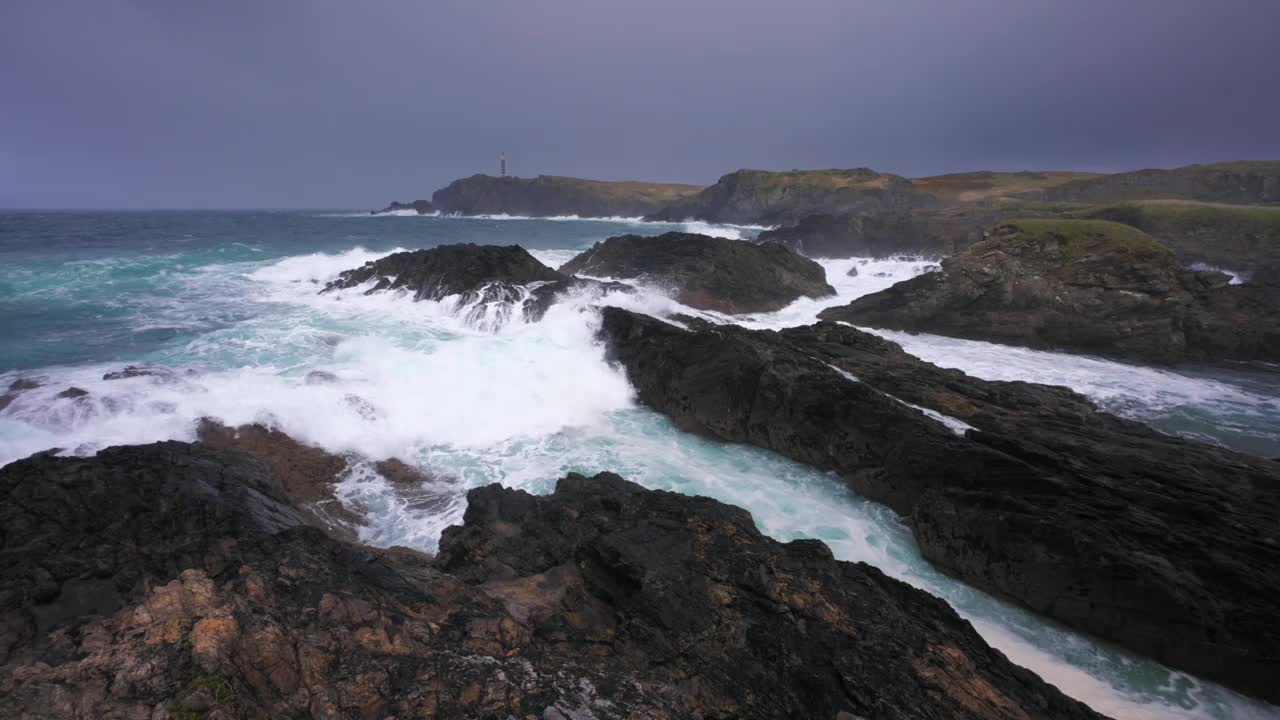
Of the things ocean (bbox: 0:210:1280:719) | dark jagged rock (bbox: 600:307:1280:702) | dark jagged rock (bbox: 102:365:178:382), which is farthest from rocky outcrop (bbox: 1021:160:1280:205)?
dark jagged rock (bbox: 102:365:178:382)

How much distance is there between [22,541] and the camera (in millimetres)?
4293

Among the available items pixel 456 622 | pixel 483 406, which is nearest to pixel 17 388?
pixel 483 406

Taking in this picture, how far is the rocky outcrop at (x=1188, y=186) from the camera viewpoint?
147 feet

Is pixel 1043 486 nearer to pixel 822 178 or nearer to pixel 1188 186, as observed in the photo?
pixel 1188 186

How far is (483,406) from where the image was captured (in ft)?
36.4

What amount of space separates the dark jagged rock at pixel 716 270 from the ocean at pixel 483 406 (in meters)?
2.10

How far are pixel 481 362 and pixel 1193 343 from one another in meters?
20.8

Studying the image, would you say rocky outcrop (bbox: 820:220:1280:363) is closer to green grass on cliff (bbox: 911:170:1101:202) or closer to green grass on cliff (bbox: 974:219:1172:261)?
green grass on cliff (bbox: 974:219:1172:261)

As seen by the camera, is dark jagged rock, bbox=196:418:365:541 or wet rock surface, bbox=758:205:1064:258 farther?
wet rock surface, bbox=758:205:1064:258

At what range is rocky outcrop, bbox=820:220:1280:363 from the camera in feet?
51.4

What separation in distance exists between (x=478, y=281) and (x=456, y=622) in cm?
1664

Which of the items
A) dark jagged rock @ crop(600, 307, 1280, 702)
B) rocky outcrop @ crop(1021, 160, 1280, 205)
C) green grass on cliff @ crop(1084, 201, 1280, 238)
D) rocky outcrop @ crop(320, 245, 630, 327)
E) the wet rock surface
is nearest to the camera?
dark jagged rock @ crop(600, 307, 1280, 702)

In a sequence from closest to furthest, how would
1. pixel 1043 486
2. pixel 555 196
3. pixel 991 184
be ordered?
pixel 1043 486 → pixel 991 184 → pixel 555 196

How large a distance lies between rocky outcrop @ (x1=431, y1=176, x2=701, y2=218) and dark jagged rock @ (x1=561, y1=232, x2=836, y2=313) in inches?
3474
